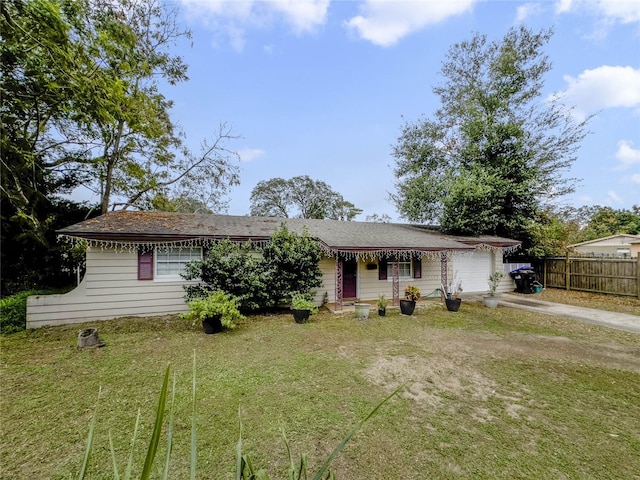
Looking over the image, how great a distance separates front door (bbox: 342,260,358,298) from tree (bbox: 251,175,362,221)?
63.6ft

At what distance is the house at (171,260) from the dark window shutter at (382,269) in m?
0.04

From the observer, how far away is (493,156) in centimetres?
1428

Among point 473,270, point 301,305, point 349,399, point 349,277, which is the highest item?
point 473,270

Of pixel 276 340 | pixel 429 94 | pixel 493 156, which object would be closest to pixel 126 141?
pixel 276 340

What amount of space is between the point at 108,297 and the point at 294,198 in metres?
23.5

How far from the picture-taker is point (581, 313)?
28.3 feet

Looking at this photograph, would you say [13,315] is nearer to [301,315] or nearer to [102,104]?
[102,104]

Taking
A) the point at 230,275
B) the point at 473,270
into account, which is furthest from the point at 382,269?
the point at 230,275

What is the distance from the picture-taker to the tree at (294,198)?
29.8 m

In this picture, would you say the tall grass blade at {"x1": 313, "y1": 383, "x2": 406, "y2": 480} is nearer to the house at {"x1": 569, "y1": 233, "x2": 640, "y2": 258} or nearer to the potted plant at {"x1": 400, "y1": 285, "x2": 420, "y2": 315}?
the potted plant at {"x1": 400, "y1": 285, "x2": 420, "y2": 315}

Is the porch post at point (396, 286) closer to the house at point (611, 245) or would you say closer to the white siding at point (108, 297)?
the white siding at point (108, 297)

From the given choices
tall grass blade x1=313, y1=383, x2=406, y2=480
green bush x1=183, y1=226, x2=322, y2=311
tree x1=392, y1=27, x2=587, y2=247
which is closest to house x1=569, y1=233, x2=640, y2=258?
tree x1=392, y1=27, x2=587, y2=247

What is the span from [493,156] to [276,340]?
14024 millimetres

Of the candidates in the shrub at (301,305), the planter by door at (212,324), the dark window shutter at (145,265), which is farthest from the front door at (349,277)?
the dark window shutter at (145,265)
